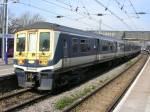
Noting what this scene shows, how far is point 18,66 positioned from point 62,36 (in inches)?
89.9

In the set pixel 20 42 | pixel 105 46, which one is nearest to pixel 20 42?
pixel 20 42

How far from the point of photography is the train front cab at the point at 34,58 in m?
14.1

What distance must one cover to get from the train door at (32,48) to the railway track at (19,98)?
3.95ft

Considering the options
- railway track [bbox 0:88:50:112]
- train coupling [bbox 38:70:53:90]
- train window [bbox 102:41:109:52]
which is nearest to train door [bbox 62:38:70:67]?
train coupling [bbox 38:70:53:90]

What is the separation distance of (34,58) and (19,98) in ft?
5.96

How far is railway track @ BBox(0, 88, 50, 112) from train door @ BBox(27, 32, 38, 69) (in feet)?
3.95

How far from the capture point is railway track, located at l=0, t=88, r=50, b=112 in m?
11.8

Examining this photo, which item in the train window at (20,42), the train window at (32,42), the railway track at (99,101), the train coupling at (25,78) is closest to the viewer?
the railway track at (99,101)

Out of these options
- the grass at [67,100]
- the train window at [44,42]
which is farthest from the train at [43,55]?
the grass at [67,100]

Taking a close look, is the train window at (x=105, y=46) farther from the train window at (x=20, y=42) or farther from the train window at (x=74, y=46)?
the train window at (x=20, y=42)

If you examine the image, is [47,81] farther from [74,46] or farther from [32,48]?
[74,46]

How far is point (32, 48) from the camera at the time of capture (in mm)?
14648

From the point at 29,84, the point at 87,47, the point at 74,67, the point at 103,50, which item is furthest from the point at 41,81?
the point at 103,50

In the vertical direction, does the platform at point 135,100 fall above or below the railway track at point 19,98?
below
